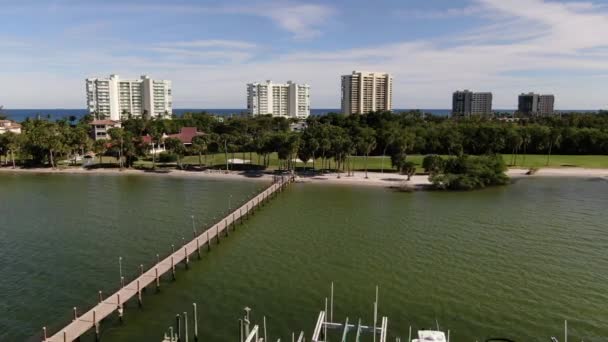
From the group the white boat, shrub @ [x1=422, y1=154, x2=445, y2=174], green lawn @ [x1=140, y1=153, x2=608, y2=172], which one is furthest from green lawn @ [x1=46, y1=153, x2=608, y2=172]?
the white boat

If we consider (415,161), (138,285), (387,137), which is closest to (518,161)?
(415,161)

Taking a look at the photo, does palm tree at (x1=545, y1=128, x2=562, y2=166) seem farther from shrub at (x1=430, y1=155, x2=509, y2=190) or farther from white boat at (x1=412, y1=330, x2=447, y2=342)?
white boat at (x1=412, y1=330, x2=447, y2=342)

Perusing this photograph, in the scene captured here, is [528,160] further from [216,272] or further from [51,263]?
[51,263]

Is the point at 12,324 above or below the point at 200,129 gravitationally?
below

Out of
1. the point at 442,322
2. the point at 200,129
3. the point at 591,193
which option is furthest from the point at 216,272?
the point at 200,129

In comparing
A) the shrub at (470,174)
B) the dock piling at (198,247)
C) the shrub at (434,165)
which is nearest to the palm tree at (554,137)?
the shrub at (470,174)

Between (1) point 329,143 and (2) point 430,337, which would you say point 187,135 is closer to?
(1) point 329,143

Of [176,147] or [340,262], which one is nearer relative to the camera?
[340,262]
